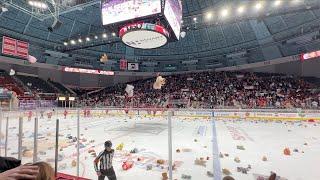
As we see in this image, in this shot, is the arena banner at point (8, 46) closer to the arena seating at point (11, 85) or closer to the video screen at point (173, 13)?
the arena seating at point (11, 85)

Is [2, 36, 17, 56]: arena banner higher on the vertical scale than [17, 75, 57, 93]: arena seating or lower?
higher

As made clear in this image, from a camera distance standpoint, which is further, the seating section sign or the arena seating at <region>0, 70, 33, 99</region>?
the arena seating at <region>0, 70, 33, 99</region>

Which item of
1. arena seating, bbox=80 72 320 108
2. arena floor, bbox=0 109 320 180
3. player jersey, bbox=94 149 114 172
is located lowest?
arena floor, bbox=0 109 320 180

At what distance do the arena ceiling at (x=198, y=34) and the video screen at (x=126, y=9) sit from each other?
6.55m

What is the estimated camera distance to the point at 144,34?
1400cm

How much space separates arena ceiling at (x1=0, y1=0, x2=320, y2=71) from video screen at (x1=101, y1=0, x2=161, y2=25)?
6555mm

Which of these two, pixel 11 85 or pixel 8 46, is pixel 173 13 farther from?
pixel 11 85

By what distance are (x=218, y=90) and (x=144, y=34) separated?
1854 centimetres

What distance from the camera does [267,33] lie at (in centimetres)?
2933

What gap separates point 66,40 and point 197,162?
99.7ft

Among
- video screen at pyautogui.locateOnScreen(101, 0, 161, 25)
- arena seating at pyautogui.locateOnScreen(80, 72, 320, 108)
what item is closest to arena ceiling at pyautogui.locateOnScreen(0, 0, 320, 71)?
arena seating at pyautogui.locateOnScreen(80, 72, 320, 108)

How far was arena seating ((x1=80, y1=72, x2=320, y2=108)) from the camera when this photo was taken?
23.7 m

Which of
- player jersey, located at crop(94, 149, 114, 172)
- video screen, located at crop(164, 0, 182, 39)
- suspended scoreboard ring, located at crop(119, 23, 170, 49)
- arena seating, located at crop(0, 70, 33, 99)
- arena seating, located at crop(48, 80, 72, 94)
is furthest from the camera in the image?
arena seating, located at crop(48, 80, 72, 94)

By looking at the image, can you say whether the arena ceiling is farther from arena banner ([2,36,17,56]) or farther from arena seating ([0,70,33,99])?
arena seating ([0,70,33,99])
